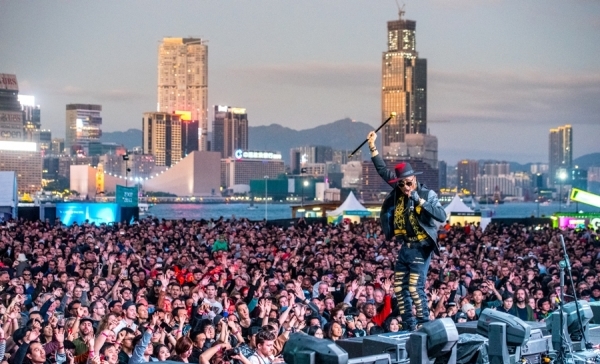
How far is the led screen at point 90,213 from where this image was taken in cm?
3375

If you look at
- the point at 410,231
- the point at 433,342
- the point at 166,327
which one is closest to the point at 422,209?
the point at 410,231

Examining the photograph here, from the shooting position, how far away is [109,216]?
34281mm

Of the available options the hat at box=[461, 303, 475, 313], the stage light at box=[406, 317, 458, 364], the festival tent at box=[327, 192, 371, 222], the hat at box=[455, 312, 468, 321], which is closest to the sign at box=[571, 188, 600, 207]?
the festival tent at box=[327, 192, 371, 222]

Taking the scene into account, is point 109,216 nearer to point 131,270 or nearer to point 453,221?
point 453,221

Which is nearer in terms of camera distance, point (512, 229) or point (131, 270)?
point (131, 270)

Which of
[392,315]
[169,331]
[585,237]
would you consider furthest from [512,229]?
[169,331]

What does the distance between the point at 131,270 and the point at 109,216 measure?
19256 mm

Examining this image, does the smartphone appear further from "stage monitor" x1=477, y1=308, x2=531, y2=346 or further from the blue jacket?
"stage monitor" x1=477, y1=308, x2=531, y2=346

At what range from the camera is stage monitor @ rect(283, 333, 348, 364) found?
20.1 feet

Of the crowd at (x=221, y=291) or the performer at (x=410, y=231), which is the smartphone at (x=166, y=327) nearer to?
the crowd at (x=221, y=291)

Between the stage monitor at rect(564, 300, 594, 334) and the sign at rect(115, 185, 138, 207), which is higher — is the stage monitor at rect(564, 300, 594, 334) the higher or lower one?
the lower one

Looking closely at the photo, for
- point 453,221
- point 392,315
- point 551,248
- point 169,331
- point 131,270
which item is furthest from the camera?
point 453,221

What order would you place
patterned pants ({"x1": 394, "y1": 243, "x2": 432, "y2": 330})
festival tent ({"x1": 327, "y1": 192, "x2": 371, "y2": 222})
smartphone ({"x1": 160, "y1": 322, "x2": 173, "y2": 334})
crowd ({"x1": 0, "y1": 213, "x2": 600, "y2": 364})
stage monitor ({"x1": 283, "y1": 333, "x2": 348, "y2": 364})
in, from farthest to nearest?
festival tent ({"x1": 327, "y1": 192, "x2": 371, "y2": 222}) < smartphone ({"x1": 160, "y1": 322, "x2": 173, "y2": 334}) < crowd ({"x1": 0, "y1": 213, "x2": 600, "y2": 364}) < patterned pants ({"x1": 394, "y1": 243, "x2": 432, "y2": 330}) < stage monitor ({"x1": 283, "y1": 333, "x2": 348, "y2": 364})

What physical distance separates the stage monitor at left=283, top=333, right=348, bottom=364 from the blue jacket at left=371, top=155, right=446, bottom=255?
244cm
